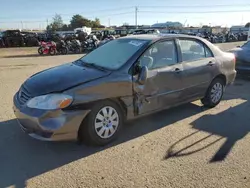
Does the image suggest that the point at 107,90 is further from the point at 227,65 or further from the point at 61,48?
the point at 61,48

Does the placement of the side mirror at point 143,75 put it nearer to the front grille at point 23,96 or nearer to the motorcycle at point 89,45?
the front grille at point 23,96

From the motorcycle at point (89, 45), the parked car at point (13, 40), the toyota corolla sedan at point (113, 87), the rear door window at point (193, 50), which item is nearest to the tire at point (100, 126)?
the toyota corolla sedan at point (113, 87)

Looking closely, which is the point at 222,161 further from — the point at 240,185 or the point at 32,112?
the point at 32,112

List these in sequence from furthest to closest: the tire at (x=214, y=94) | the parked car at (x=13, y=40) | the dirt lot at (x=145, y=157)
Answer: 1. the parked car at (x=13, y=40)
2. the tire at (x=214, y=94)
3. the dirt lot at (x=145, y=157)

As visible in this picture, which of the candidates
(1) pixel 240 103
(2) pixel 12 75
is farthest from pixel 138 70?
(2) pixel 12 75

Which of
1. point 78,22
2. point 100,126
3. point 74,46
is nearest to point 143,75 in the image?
point 100,126

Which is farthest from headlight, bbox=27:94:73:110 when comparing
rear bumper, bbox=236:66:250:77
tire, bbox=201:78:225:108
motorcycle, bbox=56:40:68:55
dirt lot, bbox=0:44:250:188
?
motorcycle, bbox=56:40:68:55

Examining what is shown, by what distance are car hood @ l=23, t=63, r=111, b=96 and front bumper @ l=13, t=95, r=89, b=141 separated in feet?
0.99

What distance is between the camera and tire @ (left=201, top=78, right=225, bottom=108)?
5.57m

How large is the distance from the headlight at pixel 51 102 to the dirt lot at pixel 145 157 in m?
0.66

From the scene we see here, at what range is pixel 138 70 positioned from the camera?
4160mm

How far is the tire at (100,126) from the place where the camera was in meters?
3.68

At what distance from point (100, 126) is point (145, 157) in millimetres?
752

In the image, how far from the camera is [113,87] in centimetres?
388
